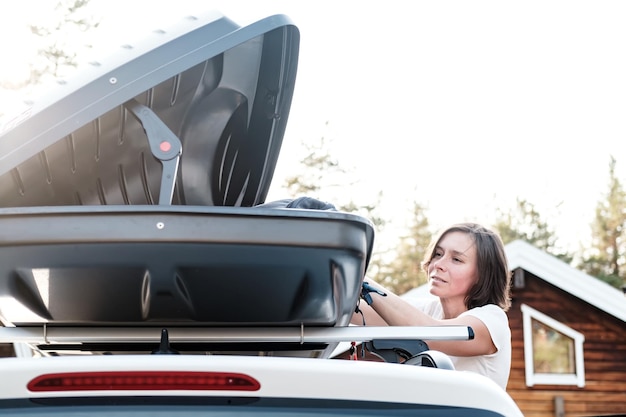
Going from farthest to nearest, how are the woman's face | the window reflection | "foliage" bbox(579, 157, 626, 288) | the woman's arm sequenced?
"foliage" bbox(579, 157, 626, 288)
the window reflection
the woman's face
the woman's arm

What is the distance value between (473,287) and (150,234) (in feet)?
6.67

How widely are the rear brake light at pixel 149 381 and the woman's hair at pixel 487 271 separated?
233 centimetres

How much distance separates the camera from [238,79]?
11.9 ft

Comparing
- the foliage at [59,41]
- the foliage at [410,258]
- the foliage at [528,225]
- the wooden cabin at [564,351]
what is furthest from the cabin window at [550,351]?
the foliage at [528,225]

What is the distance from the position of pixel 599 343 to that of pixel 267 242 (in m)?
20.0

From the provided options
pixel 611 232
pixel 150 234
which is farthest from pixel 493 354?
pixel 611 232

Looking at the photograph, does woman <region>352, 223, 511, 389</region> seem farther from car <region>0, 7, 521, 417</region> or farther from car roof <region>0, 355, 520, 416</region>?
car roof <region>0, 355, 520, 416</region>

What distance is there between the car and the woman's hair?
1145mm

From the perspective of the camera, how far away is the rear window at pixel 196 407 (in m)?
2.07

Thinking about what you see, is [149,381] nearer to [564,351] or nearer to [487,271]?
[487,271]

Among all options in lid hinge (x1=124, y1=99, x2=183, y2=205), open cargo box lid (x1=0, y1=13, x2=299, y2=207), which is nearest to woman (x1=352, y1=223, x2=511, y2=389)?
open cargo box lid (x1=0, y1=13, x2=299, y2=207)

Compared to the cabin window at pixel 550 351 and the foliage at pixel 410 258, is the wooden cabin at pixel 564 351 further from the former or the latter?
the foliage at pixel 410 258

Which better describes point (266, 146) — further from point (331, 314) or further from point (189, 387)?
point (189, 387)

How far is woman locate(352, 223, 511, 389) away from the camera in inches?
159
